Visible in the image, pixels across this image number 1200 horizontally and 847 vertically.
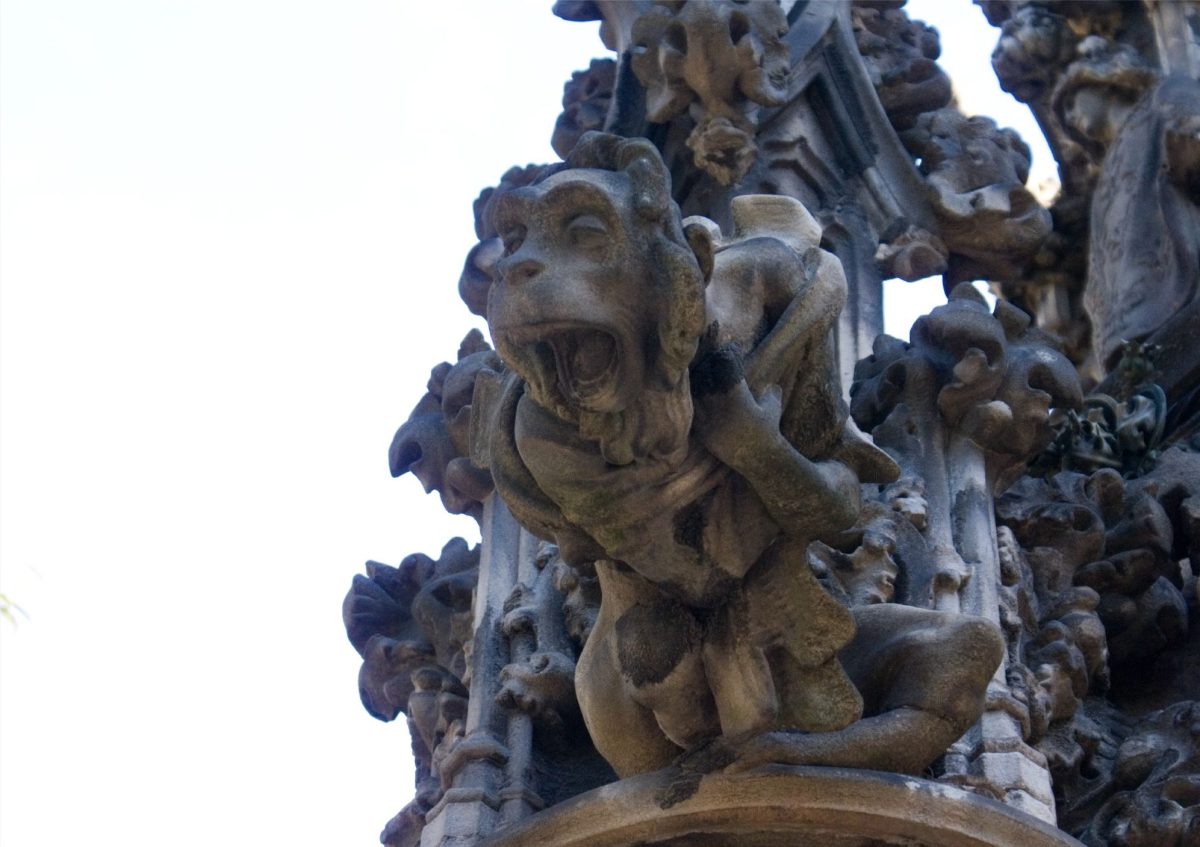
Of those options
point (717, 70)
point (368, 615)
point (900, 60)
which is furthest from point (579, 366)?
point (900, 60)

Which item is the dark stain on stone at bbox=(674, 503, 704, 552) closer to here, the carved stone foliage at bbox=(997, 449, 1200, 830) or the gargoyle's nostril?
the gargoyle's nostril

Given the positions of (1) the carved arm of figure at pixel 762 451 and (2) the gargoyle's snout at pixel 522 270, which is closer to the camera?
(2) the gargoyle's snout at pixel 522 270

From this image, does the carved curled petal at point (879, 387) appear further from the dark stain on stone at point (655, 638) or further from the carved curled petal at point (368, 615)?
the dark stain on stone at point (655, 638)

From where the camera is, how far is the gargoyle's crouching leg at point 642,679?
18.9 feet

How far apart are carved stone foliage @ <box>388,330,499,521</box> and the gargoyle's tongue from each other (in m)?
1.77

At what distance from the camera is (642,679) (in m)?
5.80

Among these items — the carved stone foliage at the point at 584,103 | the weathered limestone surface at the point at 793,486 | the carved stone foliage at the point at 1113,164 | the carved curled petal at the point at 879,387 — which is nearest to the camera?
the weathered limestone surface at the point at 793,486

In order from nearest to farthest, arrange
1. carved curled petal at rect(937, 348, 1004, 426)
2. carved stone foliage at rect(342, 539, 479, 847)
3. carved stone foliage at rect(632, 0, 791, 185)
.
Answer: carved stone foliage at rect(342, 539, 479, 847), carved curled petal at rect(937, 348, 1004, 426), carved stone foliage at rect(632, 0, 791, 185)

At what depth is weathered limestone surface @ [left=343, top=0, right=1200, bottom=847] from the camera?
17.9ft

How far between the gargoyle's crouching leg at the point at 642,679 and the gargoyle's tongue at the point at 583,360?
0.56 meters

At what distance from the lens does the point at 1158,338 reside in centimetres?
878

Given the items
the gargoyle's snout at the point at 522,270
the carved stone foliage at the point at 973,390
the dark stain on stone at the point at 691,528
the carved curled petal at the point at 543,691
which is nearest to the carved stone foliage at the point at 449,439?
the carved curled petal at the point at 543,691

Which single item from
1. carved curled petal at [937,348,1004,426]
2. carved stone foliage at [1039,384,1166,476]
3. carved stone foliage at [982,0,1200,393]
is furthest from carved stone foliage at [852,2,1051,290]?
carved curled petal at [937,348,1004,426]

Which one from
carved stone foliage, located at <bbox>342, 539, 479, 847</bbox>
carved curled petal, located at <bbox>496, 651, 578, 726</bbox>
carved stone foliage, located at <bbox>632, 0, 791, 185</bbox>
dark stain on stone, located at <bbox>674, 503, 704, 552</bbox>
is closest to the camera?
dark stain on stone, located at <bbox>674, 503, 704, 552</bbox>
